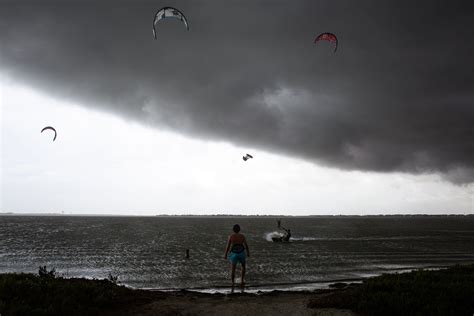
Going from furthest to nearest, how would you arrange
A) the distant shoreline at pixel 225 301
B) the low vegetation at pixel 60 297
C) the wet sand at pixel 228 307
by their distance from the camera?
the wet sand at pixel 228 307 → the distant shoreline at pixel 225 301 → the low vegetation at pixel 60 297

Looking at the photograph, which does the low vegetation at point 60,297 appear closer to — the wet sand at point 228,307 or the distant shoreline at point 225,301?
the distant shoreline at point 225,301

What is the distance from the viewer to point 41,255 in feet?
146

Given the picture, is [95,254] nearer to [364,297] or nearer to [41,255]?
[41,255]

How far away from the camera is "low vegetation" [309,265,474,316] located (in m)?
10.5

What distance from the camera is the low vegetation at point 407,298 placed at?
10492mm

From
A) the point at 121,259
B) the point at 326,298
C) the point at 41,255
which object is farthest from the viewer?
the point at 41,255

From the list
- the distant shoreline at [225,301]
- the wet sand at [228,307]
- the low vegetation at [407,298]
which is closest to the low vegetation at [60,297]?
the distant shoreline at [225,301]

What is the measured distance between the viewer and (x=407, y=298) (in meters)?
11.4

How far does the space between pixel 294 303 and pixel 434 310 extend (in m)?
4.28

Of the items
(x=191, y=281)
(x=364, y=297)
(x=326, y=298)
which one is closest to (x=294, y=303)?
(x=326, y=298)

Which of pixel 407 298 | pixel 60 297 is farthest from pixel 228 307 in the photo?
pixel 407 298

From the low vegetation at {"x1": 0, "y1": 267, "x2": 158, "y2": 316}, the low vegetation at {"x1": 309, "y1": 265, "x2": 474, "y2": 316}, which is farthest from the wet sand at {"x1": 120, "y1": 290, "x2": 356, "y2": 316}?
the low vegetation at {"x1": 0, "y1": 267, "x2": 158, "y2": 316}

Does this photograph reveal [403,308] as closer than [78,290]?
Result: Yes

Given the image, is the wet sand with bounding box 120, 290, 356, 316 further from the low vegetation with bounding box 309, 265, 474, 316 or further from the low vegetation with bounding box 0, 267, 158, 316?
the low vegetation with bounding box 0, 267, 158, 316
